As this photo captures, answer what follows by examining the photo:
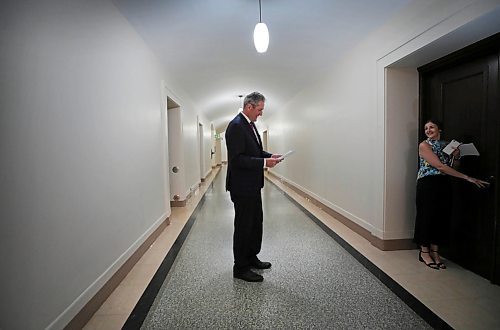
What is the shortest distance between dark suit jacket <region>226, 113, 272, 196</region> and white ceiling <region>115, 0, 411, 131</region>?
1.25 metres

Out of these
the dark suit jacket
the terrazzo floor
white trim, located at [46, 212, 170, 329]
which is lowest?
the terrazzo floor

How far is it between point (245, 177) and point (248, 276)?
0.87 m

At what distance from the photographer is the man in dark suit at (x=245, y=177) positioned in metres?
2.34

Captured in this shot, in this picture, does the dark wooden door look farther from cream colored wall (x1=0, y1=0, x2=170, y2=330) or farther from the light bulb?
cream colored wall (x1=0, y1=0, x2=170, y2=330)

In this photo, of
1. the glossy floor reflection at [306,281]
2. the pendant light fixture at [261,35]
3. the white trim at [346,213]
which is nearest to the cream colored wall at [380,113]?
the white trim at [346,213]

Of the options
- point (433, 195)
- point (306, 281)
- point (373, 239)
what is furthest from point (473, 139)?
point (306, 281)

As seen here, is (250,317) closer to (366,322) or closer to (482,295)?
(366,322)

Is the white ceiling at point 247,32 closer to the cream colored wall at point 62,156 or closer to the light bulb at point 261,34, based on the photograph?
the light bulb at point 261,34

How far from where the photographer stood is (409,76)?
300 centimetres

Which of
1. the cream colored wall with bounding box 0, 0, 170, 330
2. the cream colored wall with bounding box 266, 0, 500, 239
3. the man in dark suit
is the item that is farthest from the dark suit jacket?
the cream colored wall with bounding box 266, 0, 500, 239

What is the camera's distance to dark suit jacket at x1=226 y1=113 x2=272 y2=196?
2.31 m

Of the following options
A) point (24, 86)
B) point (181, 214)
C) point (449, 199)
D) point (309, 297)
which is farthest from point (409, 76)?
point (181, 214)

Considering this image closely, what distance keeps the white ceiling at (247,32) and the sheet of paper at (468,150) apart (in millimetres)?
1414

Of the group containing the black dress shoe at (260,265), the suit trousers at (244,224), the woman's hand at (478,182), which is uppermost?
the woman's hand at (478,182)
